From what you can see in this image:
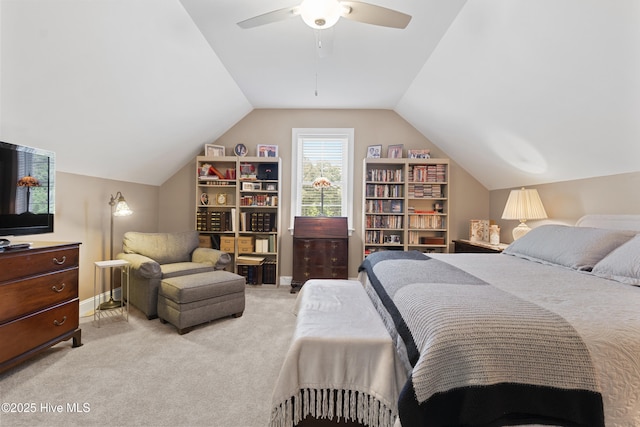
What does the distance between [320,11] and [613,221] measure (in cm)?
286

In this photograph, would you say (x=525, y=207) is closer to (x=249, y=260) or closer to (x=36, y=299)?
(x=249, y=260)

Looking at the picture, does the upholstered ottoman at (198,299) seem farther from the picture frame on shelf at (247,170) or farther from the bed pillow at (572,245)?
the bed pillow at (572,245)

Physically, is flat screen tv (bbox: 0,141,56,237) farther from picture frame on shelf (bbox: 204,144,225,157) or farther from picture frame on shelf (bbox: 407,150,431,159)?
picture frame on shelf (bbox: 407,150,431,159)

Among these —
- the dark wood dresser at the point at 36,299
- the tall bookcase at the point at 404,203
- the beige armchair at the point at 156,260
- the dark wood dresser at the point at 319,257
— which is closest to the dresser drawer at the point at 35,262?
the dark wood dresser at the point at 36,299

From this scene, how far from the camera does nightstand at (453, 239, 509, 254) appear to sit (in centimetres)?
329

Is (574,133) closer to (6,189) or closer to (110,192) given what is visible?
(6,189)

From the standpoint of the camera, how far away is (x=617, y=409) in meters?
0.98

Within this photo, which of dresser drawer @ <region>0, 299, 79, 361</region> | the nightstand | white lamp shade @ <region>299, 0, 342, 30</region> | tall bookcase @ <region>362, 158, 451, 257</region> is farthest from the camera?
tall bookcase @ <region>362, 158, 451, 257</region>

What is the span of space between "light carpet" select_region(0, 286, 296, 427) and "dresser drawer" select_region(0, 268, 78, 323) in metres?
0.43

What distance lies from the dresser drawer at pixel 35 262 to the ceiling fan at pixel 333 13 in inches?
81.9

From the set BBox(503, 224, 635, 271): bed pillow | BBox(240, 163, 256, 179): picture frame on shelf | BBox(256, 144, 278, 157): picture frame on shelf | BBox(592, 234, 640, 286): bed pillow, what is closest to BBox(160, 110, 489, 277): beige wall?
BBox(256, 144, 278, 157): picture frame on shelf

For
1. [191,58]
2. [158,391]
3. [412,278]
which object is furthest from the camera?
[191,58]

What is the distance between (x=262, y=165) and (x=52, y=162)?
2350mm

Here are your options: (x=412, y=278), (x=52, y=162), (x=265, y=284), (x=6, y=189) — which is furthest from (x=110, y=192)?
(x=412, y=278)
